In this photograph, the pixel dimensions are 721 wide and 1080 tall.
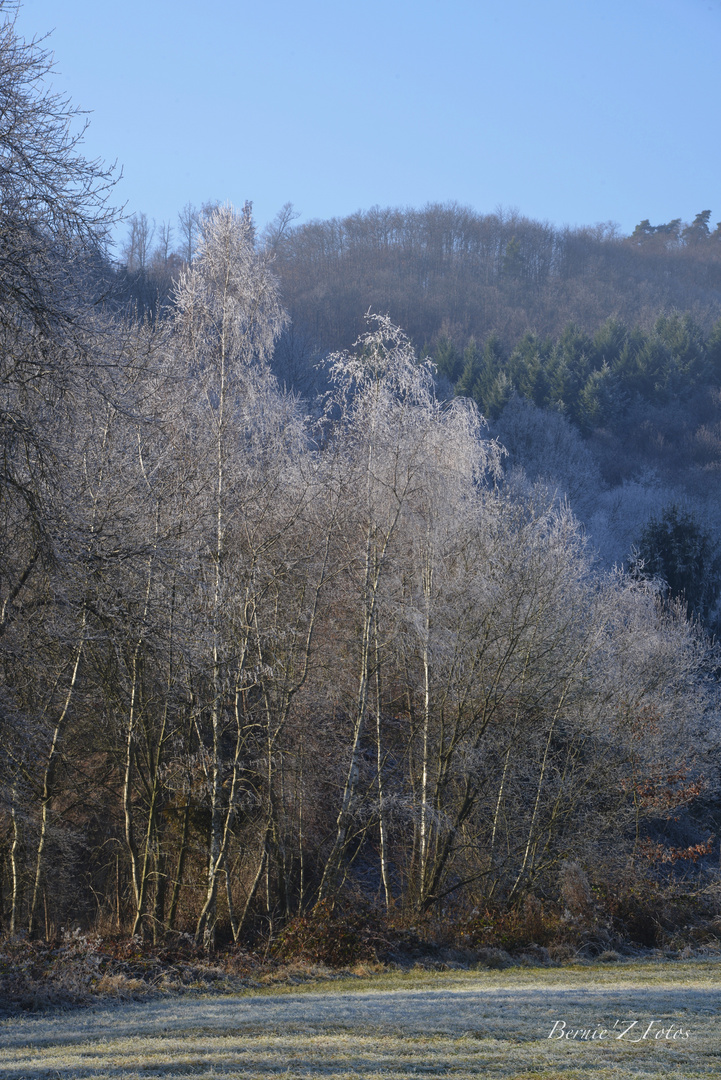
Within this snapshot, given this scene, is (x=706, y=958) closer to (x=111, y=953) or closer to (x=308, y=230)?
(x=111, y=953)

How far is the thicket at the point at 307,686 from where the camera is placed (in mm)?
11281

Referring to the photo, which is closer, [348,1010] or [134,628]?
[348,1010]

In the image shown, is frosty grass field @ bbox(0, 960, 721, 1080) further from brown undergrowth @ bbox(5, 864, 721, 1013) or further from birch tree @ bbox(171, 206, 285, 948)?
birch tree @ bbox(171, 206, 285, 948)

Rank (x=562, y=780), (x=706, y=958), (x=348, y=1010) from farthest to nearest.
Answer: (x=562, y=780) → (x=706, y=958) → (x=348, y=1010)

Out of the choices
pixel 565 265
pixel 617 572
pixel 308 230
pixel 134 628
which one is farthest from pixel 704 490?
pixel 134 628

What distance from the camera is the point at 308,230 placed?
6094cm

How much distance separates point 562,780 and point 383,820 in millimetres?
3561
